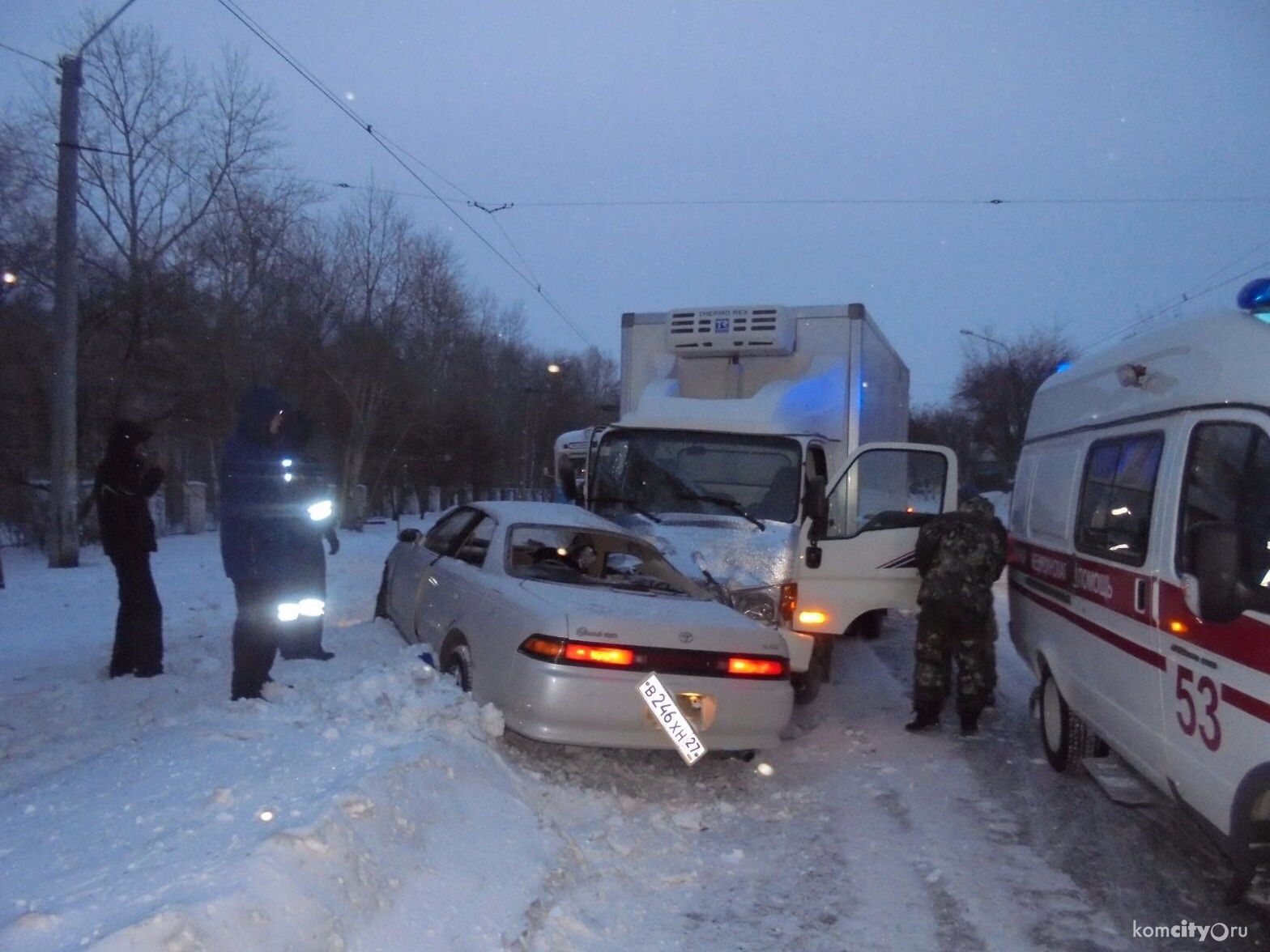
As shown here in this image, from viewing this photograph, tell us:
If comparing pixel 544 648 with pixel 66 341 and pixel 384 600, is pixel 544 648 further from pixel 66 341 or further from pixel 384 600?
pixel 66 341

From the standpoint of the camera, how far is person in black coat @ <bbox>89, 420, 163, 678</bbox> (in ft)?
24.6

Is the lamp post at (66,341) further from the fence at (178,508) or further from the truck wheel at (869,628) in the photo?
the truck wheel at (869,628)

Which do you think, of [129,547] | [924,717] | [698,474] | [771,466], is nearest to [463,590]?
[129,547]

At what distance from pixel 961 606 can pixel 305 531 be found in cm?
455

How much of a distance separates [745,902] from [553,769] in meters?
1.69

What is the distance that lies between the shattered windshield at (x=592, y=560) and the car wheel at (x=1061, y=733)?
2318mm

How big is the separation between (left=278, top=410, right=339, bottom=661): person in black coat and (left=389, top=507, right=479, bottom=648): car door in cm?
67

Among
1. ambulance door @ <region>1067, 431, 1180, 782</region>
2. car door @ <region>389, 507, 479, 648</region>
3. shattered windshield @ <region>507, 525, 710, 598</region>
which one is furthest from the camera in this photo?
car door @ <region>389, 507, 479, 648</region>

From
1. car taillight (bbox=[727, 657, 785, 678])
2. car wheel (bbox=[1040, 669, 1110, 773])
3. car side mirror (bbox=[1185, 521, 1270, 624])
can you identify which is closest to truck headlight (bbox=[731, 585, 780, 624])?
car taillight (bbox=[727, 657, 785, 678])

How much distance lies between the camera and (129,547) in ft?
24.9

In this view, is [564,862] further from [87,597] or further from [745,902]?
[87,597]

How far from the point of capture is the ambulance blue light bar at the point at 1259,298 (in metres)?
4.37

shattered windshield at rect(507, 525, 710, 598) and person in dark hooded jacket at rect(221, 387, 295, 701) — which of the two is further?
shattered windshield at rect(507, 525, 710, 598)

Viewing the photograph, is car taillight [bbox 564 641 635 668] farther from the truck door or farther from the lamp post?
the lamp post
